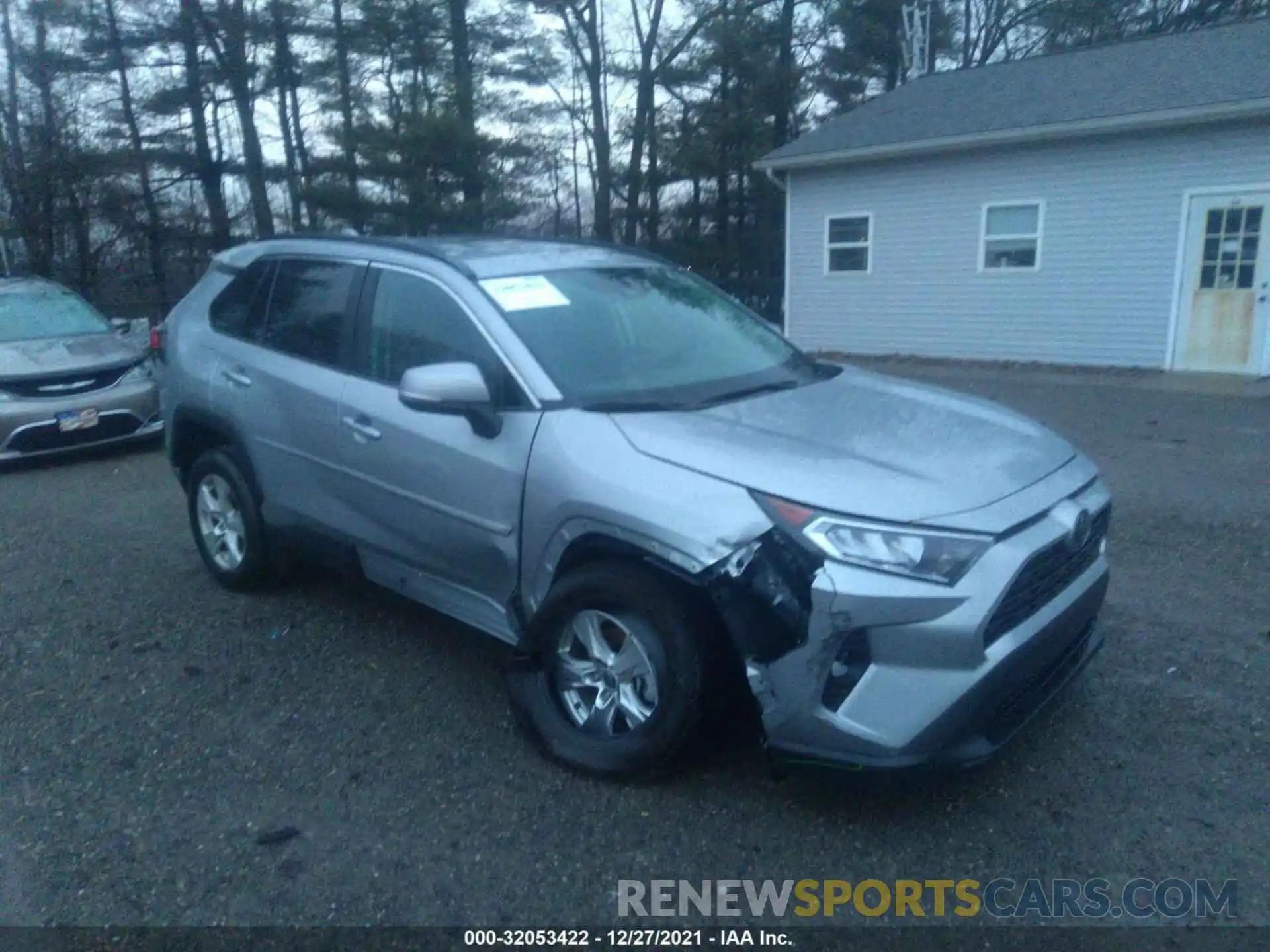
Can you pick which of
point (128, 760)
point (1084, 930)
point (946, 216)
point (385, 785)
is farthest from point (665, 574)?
point (946, 216)

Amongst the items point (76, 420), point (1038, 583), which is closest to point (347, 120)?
point (76, 420)

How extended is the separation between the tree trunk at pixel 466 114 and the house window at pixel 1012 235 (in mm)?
11463

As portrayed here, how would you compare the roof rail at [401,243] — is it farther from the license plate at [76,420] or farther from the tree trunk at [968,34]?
the tree trunk at [968,34]

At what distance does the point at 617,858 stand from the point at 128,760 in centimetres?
188

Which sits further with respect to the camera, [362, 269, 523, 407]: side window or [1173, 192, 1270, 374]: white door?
[1173, 192, 1270, 374]: white door

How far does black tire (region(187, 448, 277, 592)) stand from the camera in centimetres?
508

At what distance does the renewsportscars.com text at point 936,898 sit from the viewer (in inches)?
114

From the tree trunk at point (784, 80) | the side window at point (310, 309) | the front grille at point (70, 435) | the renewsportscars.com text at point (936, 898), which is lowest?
the renewsportscars.com text at point (936, 898)

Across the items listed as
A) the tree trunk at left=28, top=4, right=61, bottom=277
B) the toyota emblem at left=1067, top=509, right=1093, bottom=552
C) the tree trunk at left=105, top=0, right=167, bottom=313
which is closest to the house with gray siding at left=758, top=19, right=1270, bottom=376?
the toyota emblem at left=1067, top=509, right=1093, bottom=552

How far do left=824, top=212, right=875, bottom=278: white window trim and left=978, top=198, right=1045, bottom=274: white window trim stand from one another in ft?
6.06

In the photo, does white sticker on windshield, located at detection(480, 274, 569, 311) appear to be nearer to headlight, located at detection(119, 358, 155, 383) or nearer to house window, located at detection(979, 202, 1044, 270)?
headlight, located at detection(119, 358, 155, 383)

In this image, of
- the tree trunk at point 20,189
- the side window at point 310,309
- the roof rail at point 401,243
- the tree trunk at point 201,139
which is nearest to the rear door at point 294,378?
the side window at point 310,309

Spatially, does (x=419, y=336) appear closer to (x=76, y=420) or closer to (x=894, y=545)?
(x=894, y=545)

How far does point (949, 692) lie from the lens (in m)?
2.90
